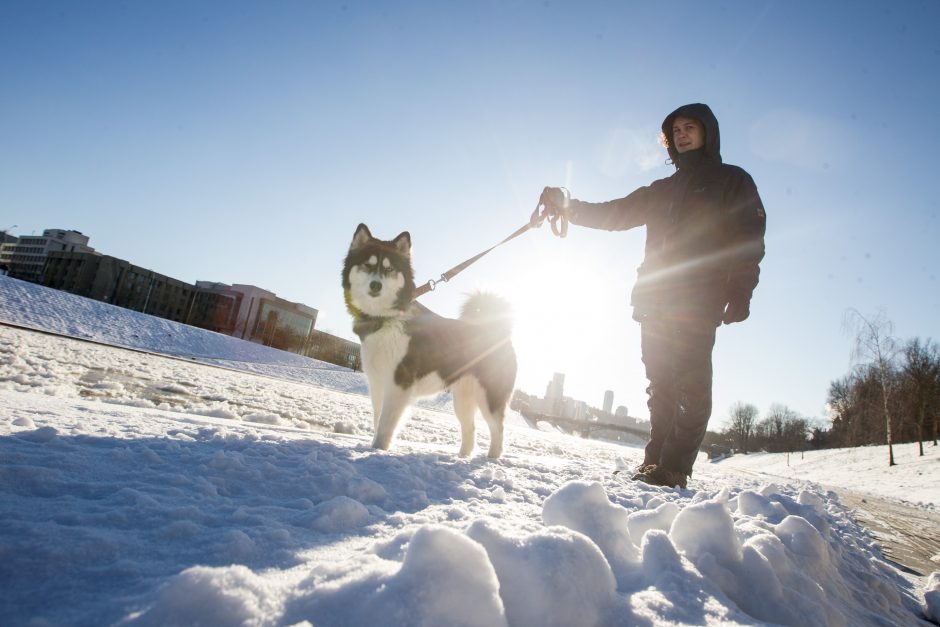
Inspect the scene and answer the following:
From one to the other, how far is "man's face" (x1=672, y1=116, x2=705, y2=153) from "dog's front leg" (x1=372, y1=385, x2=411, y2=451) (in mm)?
3585

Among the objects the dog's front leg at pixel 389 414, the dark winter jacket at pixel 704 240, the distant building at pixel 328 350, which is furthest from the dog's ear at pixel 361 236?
the distant building at pixel 328 350

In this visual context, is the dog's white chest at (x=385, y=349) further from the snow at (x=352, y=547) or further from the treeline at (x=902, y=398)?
the treeline at (x=902, y=398)

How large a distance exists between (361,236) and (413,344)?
1.35 m

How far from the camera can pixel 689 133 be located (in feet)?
13.5

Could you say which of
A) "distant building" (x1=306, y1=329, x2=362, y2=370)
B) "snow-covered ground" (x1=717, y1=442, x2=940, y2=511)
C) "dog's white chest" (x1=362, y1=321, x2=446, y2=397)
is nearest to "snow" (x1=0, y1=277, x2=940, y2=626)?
"dog's white chest" (x1=362, y1=321, x2=446, y2=397)

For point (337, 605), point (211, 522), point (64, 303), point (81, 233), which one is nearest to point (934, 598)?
point (337, 605)

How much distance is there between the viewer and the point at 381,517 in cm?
140

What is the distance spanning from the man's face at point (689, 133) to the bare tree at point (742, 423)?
93.0 m

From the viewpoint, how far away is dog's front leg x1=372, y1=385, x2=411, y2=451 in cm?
352

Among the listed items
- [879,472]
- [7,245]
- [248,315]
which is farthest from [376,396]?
[7,245]

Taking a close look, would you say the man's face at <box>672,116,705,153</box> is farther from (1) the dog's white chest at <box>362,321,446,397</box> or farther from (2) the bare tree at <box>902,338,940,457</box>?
(2) the bare tree at <box>902,338,940,457</box>

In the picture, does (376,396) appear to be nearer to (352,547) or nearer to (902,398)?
(352,547)

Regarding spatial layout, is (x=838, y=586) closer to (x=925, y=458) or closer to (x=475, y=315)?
(x=475, y=315)

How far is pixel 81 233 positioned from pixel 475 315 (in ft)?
384
